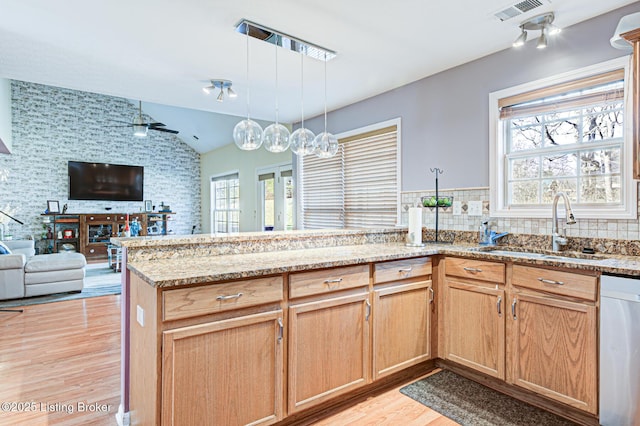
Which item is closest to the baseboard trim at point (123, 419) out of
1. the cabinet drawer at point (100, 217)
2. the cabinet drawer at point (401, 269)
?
the cabinet drawer at point (401, 269)

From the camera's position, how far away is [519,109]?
→ 288cm

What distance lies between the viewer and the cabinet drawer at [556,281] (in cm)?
197

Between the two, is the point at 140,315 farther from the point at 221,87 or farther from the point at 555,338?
the point at 221,87

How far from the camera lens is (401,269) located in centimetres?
247

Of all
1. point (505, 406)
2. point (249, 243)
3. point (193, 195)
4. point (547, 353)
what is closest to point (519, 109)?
point (547, 353)

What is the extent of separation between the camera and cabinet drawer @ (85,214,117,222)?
8.42 metres

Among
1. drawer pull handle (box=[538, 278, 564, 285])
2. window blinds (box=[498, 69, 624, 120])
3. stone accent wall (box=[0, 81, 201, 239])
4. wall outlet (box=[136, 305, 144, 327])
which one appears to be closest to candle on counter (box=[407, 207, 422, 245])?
drawer pull handle (box=[538, 278, 564, 285])

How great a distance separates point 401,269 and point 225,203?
25.5ft

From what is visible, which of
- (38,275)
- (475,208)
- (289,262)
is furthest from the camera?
(38,275)

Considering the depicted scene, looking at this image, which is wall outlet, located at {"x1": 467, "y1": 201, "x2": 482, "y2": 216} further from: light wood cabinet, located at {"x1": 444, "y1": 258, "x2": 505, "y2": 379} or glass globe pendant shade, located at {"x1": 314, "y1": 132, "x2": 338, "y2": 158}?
glass globe pendant shade, located at {"x1": 314, "y1": 132, "x2": 338, "y2": 158}

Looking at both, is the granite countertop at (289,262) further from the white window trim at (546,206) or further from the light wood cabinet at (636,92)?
the light wood cabinet at (636,92)

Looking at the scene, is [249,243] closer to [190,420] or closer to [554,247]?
[190,420]

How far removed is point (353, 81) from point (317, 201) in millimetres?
1887

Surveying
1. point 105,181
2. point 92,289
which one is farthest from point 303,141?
point 105,181
